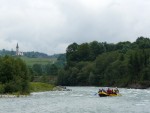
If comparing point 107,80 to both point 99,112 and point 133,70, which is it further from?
point 99,112

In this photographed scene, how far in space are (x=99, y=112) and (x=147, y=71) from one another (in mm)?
110121

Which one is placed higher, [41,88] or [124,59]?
[124,59]

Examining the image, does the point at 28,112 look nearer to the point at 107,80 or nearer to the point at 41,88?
the point at 41,88

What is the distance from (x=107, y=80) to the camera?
197 metres

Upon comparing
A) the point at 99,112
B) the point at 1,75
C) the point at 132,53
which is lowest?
the point at 99,112

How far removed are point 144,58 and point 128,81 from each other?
1107cm

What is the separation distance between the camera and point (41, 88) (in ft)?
492

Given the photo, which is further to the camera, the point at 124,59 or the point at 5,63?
the point at 124,59

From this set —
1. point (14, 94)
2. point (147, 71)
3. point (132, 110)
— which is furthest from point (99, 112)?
point (147, 71)

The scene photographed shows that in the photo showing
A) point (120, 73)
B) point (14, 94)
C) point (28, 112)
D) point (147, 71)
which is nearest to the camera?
point (28, 112)

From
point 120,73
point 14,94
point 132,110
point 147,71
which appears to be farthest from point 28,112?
point 120,73

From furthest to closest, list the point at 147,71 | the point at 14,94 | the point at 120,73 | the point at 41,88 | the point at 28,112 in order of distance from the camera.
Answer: the point at 120,73, the point at 147,71, the point at 41,88, the point at 14,94, the point at 28,112

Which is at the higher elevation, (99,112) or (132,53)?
(132,53)

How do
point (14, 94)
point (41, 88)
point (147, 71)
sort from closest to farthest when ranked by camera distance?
point (14, 94) → point (41, 88) → point (147, 71)
